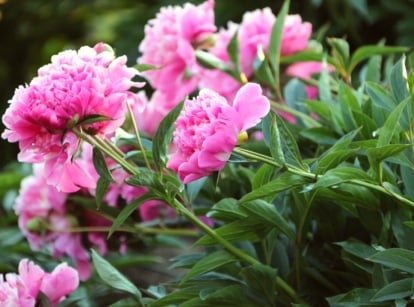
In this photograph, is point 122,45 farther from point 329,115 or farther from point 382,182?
point 382,182

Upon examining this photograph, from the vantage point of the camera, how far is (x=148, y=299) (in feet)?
3.20

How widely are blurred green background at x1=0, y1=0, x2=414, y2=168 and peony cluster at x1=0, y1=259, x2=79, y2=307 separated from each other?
0.77m

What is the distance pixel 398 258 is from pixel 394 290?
30mm

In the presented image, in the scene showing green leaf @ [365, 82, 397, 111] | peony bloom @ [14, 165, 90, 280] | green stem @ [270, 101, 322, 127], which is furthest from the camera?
peony bloom @ [14, 165, 90, 280]

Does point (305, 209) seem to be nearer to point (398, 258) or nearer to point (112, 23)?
point (398, 258)

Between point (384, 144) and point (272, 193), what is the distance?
104mm

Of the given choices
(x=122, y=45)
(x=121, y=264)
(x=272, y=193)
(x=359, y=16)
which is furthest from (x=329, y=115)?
(x=122, y=45)

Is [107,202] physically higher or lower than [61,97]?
lower

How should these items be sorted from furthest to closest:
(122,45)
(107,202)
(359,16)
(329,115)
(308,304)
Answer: (122,45)
(359,16)
(107,202)
(329,115)
(308,304)

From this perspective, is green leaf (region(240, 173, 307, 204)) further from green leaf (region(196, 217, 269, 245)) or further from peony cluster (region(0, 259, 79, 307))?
peony cluster (region(0, 259, 79, 307))

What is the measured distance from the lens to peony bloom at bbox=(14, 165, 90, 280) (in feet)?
4.04

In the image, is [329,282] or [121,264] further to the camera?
[121,264]

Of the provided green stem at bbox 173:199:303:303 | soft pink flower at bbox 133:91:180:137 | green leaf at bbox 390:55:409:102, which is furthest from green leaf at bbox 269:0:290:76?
green stem at bbox 173:199:303:303

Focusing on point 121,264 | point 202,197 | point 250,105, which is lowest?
point 121,264
